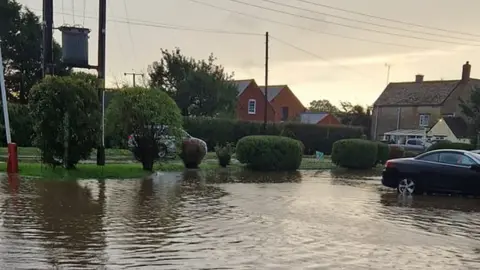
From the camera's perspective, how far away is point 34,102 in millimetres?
15953

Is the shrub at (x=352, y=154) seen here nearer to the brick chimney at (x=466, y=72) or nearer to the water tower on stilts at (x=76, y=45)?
the water tower on stilts at (x=76, y=45)

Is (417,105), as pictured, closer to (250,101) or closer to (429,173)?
(250,101)

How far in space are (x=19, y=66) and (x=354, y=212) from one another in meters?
36.0

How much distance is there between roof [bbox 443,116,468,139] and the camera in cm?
5547

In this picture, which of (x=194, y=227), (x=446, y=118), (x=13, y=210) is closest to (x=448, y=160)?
(x=194, y=227)

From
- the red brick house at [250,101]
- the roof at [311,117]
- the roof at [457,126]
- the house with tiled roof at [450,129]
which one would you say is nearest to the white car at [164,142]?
the house with tiled roof at [450,129]

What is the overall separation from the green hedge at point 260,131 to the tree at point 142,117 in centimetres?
1639

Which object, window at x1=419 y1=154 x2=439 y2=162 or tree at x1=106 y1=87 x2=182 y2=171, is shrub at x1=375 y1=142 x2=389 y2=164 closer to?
window at x1=419 y1=154 x2=439 y2=162

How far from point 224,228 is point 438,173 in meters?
8.75

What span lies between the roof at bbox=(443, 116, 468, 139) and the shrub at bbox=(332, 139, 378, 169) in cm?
3038

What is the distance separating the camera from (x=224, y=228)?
900 cm

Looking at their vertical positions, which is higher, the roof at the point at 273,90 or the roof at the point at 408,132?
the roof at the point at 273,90

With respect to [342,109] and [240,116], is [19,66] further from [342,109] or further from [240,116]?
[342,109]

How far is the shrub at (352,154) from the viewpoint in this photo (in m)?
28.4
